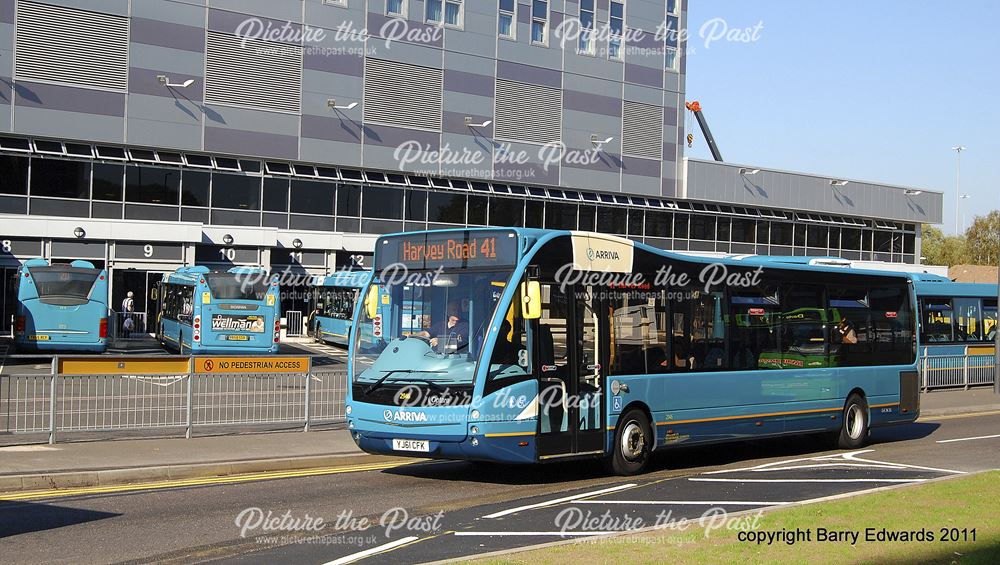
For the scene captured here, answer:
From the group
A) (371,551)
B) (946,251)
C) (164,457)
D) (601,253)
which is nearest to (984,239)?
(946,251)

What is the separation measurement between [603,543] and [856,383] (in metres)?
11.5

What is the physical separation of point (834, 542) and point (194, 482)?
25.9 ft

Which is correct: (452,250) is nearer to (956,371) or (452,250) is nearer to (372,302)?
(372,302)

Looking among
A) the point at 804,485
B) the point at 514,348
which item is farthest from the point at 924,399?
the point at 514,348

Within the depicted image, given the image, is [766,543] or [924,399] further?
[924,399]

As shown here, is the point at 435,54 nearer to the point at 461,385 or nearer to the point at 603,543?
the point at 461,385

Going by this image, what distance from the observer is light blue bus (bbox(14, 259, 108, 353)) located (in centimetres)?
3206

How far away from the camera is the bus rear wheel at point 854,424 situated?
18250 mm

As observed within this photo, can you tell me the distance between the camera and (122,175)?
4116 centimetres

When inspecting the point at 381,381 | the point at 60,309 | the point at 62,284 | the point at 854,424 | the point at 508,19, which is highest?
the point at 508,19

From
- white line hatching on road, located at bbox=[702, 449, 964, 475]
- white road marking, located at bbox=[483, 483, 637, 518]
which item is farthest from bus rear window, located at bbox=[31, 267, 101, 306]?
white road marking, located at bbox=[483, 483, 637, 518]

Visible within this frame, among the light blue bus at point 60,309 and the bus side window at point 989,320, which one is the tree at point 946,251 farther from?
the light blue bus at point 60,309

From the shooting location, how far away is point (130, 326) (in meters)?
41.7

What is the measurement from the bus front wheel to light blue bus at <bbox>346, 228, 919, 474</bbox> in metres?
0.02
